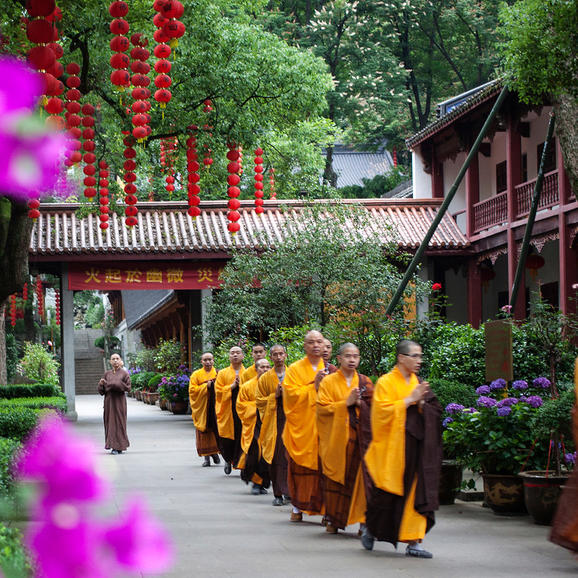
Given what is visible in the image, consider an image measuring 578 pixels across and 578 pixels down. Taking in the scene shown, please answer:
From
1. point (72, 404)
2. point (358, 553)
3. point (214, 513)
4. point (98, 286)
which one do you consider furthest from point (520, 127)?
point (358, 553)

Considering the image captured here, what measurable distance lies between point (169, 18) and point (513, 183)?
1227 centimetres

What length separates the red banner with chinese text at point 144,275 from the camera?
22.5 metres

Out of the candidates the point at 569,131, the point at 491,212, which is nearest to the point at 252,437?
the point at 569,131

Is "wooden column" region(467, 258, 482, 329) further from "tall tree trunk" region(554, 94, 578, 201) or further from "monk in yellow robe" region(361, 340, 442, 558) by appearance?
"monk in yellow robe" region(361, 340, 442, 558)

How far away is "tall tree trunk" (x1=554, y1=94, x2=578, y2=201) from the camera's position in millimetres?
9891

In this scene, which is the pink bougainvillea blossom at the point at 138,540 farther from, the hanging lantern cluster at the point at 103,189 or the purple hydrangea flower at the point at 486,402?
the hanging lantern cluster at the point at 103,189

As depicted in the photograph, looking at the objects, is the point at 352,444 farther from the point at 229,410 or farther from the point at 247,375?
the point at 229,410

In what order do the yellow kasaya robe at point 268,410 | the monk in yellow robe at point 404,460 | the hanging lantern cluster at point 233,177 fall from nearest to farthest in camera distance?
the monk in yellow robe at point 404,460 < the yellow kasaya robe at point 268,410 < the hanging lantern cluster at point 233,177

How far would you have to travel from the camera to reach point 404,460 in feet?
23.4

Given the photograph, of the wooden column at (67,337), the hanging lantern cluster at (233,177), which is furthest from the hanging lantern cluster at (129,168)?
the wooden column at (67,337)

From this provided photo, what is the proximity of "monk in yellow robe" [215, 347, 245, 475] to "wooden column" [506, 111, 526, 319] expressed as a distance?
8166 millimetres

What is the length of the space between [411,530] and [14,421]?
16.0 feet

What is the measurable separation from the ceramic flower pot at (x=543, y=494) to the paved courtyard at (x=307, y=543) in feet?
0.51

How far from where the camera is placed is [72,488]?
1.95 feet
